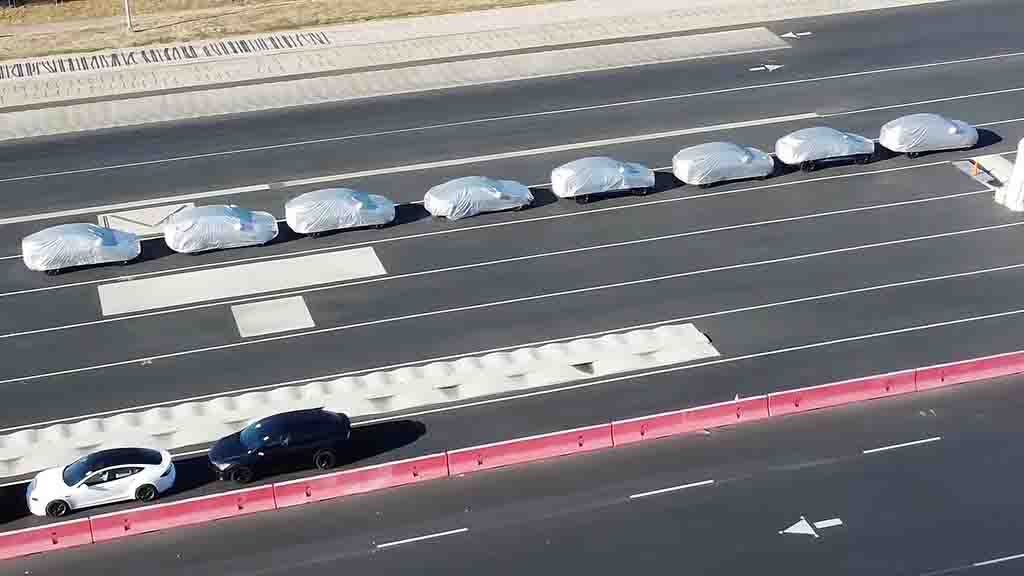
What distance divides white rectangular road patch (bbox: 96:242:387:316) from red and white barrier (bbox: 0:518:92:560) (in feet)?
40.0

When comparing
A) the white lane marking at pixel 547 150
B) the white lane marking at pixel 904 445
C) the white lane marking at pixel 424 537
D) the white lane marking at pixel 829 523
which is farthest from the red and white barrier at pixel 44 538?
the white lane marking at pixel 547 150

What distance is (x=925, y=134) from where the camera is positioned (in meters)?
51.9

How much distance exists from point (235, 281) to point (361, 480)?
13.3m

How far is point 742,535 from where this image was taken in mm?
32062

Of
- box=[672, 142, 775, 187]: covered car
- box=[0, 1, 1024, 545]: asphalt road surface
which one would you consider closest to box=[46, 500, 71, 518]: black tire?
box=[0, 1, 1024, 545]: asphalt road surface

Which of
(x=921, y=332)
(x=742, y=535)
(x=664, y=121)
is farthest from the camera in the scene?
(x=664, y=121)

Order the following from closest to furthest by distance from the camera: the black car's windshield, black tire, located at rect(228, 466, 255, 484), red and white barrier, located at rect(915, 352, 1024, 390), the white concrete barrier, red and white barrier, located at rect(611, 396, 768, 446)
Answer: black tire, located at rect(228, 466, 255, 484), the black car's windshield, red and white barrier, located at rect(611, 396, 768, 446), the white concrete barrier, red and white barrier, located at rect(915, 352, 1024, 390)

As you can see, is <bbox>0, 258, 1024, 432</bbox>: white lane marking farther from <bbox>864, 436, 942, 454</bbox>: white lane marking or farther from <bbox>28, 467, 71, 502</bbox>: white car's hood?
<bbox>864, 436, 942, 454</bbox>: white lane marking

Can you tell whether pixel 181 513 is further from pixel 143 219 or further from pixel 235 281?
pixel 143 219

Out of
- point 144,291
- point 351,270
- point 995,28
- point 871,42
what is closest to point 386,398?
point 351,270

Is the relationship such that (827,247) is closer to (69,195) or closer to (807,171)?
(807,171)

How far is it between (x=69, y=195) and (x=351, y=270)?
1365 centimetres

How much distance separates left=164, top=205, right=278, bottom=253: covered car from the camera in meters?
46.0

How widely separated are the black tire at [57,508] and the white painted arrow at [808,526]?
18093 mm
